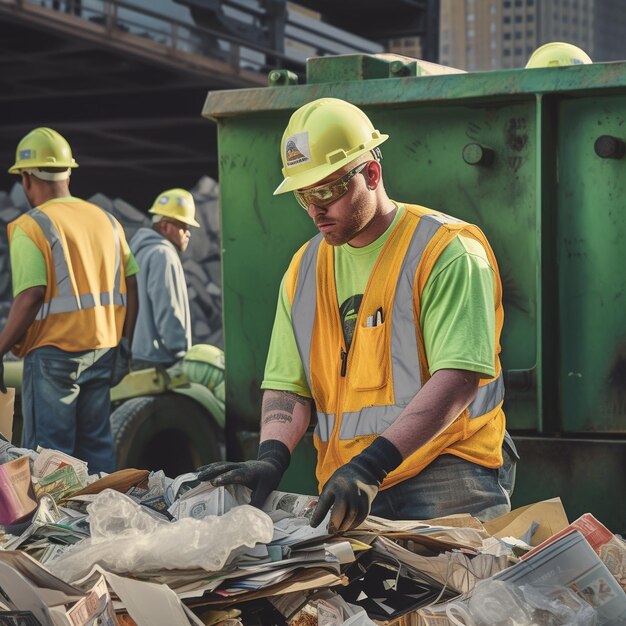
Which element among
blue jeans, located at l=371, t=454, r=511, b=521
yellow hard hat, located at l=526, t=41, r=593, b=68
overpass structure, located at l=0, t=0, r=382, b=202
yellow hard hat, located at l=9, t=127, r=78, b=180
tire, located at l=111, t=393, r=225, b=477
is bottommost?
tire, located at l=111, t=393, r=225, b=477

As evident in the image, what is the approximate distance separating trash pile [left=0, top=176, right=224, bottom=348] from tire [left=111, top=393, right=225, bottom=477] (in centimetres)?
848

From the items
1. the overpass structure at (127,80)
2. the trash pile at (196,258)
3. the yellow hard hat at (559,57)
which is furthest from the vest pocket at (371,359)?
the trash pile at (196,258)

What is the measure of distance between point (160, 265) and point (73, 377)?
5.94 feet

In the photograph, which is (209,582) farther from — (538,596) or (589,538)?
(589,538)

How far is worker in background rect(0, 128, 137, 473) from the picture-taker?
671 cm

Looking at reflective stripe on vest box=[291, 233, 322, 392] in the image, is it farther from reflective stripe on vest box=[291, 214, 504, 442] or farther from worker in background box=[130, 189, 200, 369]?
worker in background box=[130, 189, 200, 369]

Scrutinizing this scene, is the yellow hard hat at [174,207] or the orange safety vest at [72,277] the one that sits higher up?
the yellow hard hat at [174,207]

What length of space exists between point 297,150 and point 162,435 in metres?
3.55

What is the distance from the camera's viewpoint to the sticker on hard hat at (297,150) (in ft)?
12.6

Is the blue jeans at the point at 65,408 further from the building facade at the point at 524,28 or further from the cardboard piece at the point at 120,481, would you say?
the building facade at the point at 524,28

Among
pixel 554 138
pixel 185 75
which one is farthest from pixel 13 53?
pixel 554 138

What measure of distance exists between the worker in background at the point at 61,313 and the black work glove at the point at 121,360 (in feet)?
0.41

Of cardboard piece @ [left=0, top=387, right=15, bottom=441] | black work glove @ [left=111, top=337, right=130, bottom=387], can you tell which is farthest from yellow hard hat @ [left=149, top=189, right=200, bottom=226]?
cardboard piece @ [left=0, top=387, right=15, bottom=441]

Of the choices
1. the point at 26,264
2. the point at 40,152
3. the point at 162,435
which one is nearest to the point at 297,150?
the point at 26,264
